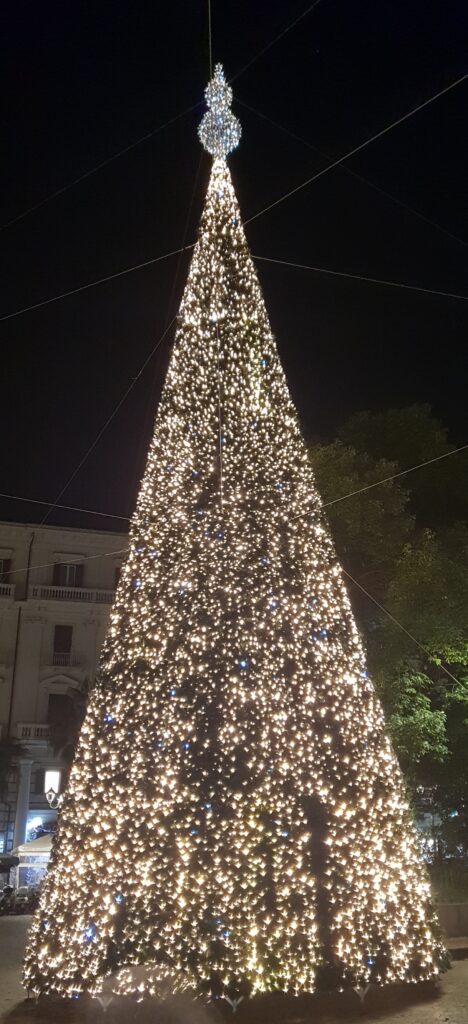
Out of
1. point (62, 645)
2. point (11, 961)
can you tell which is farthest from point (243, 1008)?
point (62, 645)

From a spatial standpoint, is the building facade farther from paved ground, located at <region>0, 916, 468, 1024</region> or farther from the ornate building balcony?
paved ground, located at <region>0, 916, 468, 1024</region>

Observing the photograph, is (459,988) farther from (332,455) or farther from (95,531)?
(95,531)

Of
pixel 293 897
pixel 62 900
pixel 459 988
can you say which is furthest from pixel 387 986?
pixel 62 900

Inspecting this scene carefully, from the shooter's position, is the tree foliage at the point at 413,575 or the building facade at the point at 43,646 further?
the building facade at the point at 43,646

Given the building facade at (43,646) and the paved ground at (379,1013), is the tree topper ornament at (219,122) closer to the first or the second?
the paved ground at (379,1013)

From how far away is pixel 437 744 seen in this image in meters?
13.2

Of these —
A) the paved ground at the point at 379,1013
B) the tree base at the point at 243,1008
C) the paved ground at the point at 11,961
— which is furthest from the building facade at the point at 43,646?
the tree base at the point at 243,1008

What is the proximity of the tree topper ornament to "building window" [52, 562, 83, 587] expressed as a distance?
22185mm

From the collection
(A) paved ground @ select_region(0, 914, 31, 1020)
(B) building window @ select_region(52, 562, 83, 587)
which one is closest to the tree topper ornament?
(A) paved ground @ select_region(0, 914, 31, 1020)

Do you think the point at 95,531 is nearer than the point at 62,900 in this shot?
No

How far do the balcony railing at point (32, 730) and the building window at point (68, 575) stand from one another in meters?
5.11

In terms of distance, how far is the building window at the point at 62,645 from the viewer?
29.4 m

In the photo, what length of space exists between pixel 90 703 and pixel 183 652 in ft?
3.49

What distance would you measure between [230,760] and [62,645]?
24.1m
